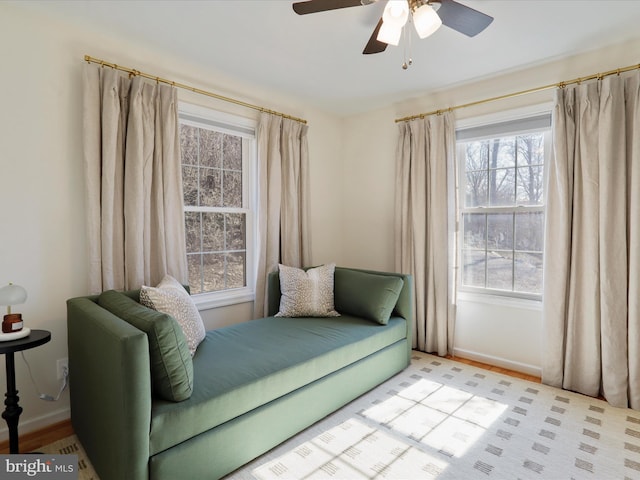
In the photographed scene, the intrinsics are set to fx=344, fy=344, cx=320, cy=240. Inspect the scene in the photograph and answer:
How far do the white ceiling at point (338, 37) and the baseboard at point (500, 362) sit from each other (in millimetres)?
2465

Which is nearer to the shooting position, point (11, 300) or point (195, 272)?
point (11, 300)

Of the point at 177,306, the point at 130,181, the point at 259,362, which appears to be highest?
the point at 130,181

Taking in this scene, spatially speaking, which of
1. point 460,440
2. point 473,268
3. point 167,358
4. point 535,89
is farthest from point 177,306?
point 535,89

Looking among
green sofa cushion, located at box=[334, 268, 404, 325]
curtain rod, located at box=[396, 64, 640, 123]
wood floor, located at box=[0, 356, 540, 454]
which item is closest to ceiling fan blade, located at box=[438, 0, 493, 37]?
curtain rod, located at box=[396, 64, 640, 123]

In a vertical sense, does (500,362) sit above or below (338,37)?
below

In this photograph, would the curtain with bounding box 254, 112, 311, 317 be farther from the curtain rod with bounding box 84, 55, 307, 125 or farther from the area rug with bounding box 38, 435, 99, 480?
the area rug with bounding box 38, 435, 99, 480

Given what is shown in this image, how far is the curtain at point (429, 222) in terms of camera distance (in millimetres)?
3207

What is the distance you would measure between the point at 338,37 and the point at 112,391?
2.40 m

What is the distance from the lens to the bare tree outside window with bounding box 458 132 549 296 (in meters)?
2.90

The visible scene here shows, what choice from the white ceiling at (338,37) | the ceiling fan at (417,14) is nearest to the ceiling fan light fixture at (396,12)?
the ceiling fan at (417,14)

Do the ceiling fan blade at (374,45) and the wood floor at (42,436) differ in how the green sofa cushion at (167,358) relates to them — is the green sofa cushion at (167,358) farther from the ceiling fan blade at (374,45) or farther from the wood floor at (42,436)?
the ceiling fan blade at (374,45)

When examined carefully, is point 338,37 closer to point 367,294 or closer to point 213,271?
point 367,294

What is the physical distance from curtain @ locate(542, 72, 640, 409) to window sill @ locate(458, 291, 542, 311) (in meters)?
0.22

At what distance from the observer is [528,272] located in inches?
116
